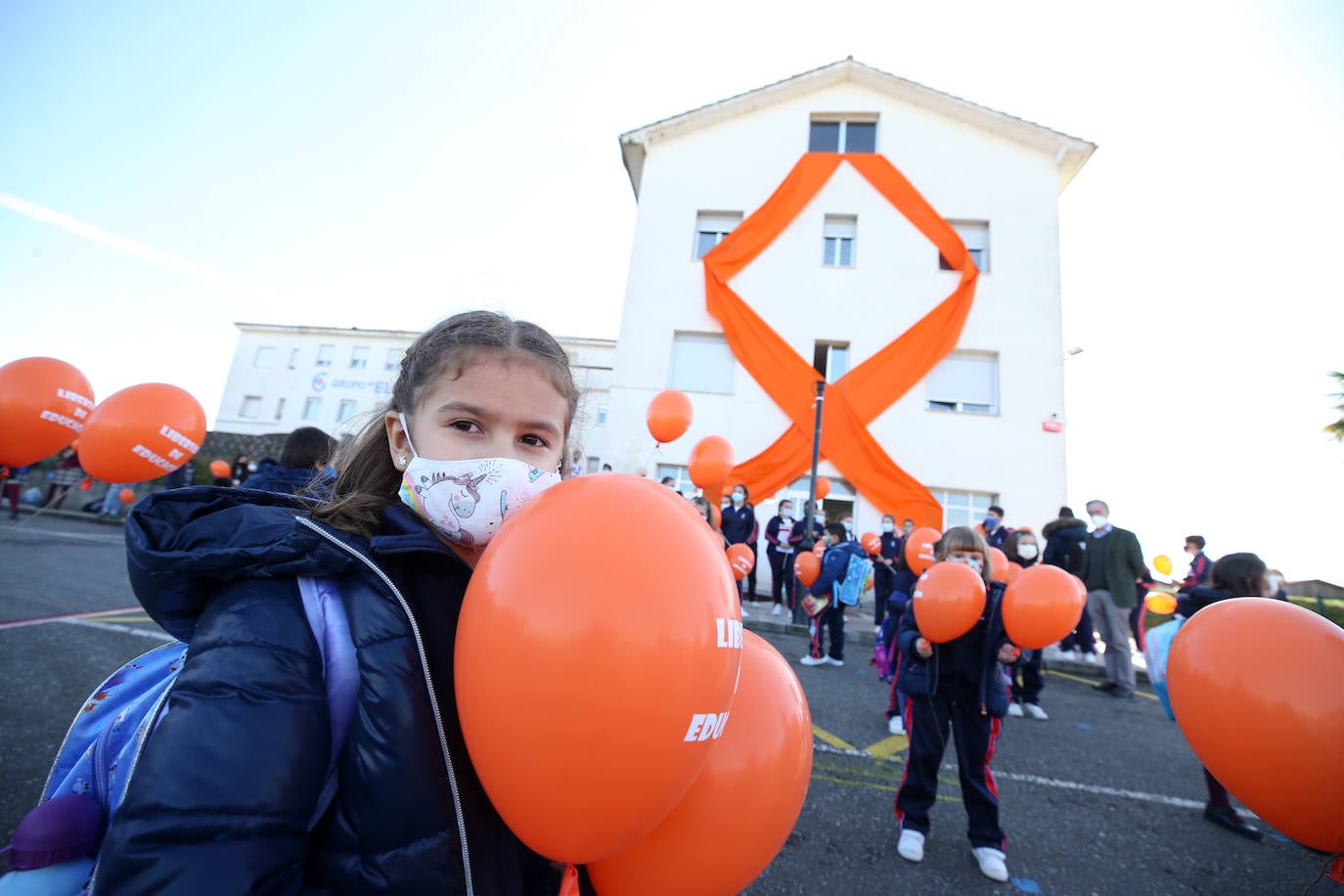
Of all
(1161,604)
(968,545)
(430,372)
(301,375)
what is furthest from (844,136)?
(301,375)

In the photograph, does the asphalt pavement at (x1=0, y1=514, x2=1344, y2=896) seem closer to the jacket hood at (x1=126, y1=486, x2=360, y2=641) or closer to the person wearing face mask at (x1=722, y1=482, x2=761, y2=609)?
the jacket hood at (x1=126, y1=486, x2=360, y2=641)

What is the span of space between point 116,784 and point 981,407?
1533 cm

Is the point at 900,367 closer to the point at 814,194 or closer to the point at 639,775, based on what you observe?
the point at 814,194

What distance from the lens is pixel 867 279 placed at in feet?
47.4

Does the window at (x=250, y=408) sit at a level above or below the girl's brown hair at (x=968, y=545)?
above

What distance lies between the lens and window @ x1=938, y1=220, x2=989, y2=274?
47.4ft

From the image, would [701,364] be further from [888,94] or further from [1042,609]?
[1042,609]

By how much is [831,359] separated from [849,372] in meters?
1.18

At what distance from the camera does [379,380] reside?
116 ft

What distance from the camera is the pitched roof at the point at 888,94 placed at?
14.9 metres

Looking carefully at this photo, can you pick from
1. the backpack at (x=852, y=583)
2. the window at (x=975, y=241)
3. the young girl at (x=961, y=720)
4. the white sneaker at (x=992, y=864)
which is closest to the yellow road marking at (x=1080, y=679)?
the backpack at (x=852, y=583)

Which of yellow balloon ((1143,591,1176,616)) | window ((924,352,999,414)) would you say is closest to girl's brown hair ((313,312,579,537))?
yellow balloon ((1143,591,1176,616))

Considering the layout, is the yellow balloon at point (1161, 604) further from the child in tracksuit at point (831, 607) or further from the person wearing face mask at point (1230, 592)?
the child in tracksuit at point (831, 607)

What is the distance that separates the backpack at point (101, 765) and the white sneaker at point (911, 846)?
2.99 m
